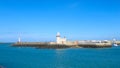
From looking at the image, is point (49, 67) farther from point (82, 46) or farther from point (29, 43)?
point (29, 43)

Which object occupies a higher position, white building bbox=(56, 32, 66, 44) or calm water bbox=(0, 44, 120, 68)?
white building bbox=(56, 32, 66, 44)

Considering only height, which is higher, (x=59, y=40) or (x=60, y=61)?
(x=59, y=40)

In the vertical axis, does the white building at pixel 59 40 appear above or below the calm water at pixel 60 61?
above

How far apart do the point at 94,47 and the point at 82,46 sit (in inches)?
172

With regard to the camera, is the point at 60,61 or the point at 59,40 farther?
the point at 59,40

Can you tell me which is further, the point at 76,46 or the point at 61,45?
→ the point at 76,46

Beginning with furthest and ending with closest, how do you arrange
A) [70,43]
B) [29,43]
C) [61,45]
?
[29,43] → [70,43] → [61,45]

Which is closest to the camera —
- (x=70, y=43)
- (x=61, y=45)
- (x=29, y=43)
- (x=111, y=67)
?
(x=111, y=67)

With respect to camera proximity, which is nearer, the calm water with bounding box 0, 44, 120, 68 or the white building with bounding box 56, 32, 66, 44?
the calm water with bounding box 0, 44, 120, 68

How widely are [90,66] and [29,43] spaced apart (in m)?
69.4

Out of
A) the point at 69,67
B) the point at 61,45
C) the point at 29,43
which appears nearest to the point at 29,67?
the point at 69,67

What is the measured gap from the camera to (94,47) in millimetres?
72500

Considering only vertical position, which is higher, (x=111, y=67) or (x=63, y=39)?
(x=63, y=39)

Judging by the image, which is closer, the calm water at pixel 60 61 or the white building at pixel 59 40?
the calm water at pixel 60 61
